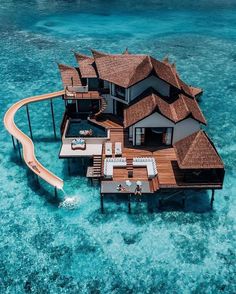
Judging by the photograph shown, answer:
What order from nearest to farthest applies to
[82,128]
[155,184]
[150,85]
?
[155,184] → [150,85] → [82,128]

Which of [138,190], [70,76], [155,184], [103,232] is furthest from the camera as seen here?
[70,76]

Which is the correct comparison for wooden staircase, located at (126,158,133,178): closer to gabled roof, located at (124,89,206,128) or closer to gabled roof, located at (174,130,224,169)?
gabled roof, located at (124,89,206,128)

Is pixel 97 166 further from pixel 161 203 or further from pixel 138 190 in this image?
pixel 161 203

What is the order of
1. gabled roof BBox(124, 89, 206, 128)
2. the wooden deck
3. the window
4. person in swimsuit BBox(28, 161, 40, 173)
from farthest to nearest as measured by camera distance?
the window < person in swimsuit BBox(28, 161, 40, 173) < gabled roof BBox(124, 89, 206, 128) < the wooden deck

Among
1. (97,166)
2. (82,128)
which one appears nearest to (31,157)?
(82,128)

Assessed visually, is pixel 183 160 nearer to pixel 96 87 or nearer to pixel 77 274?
pixel 77 274

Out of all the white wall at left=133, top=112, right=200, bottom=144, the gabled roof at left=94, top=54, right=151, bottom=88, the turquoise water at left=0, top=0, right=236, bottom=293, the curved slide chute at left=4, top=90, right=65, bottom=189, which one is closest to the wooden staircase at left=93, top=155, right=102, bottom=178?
the turquoise water at left=0, top=0, right=236, bottom=293
